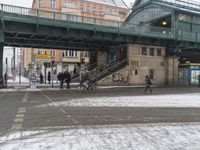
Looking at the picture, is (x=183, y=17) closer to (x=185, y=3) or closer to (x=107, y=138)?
(x=185, y=3)

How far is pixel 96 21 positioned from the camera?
144ft

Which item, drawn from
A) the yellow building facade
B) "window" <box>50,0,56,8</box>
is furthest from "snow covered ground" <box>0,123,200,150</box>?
"window" <box>50,0,56,8</box>

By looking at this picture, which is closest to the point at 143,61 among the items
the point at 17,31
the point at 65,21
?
the point at 65,21

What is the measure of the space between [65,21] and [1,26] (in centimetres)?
754

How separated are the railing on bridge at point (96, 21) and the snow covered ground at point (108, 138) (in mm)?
27246

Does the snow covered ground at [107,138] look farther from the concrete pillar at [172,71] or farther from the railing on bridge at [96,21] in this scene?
the concrete pillar at [172,71]

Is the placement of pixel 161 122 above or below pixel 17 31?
below

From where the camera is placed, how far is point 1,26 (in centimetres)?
3559

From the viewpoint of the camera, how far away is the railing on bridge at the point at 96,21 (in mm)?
36719

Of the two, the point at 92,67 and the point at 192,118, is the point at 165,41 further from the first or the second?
the point at 192,118

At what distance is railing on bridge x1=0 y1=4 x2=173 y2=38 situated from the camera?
36719mm

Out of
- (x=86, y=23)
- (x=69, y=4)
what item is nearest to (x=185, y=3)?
(x=86, y=23)

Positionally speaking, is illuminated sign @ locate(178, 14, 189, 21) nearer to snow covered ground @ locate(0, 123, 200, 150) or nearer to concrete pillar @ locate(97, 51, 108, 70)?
concrete pillar @ locate(97, 51, 108, 70)

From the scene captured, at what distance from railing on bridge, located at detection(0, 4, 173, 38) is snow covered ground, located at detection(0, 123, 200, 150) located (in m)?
27.2
